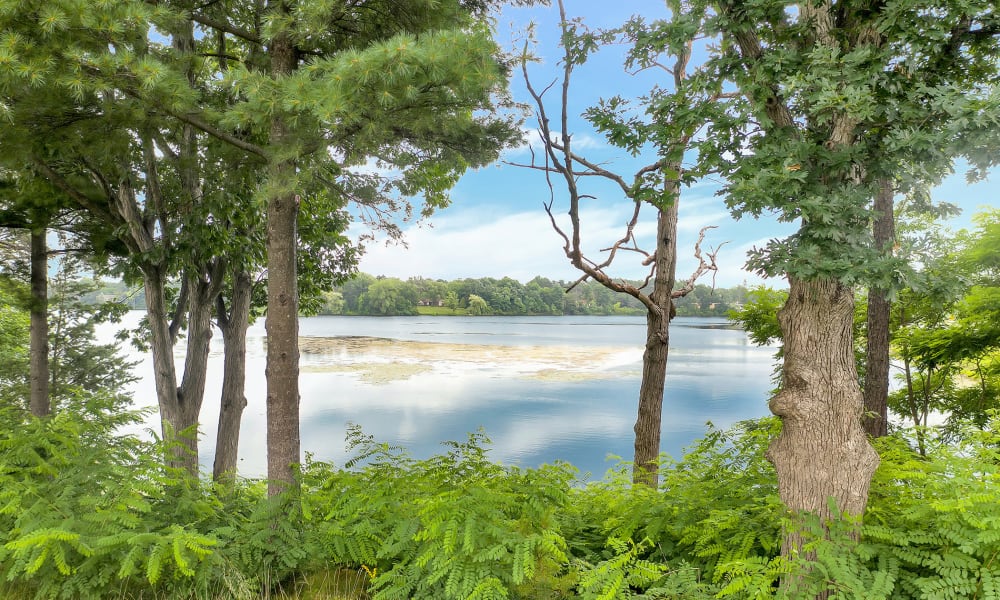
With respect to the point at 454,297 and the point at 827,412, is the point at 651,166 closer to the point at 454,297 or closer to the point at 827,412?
the point at 827,412

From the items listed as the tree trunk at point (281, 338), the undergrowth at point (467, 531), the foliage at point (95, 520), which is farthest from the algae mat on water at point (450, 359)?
the undergrowth at point (467, 531)

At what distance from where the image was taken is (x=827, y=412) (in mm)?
2789

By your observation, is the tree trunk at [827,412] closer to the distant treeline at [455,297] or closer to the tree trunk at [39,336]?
the tree trunk at [39,336]

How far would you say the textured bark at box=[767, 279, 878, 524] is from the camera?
2783 mm

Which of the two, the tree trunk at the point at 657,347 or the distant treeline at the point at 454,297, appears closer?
the tree trunk at the point at 657,347

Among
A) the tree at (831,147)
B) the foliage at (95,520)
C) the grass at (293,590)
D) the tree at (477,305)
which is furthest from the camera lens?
the tree at (477,305)

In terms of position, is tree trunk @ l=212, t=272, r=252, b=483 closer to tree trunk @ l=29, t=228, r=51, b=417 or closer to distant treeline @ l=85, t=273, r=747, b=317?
tree trunk @ l=29, t=228, r=51, b=417

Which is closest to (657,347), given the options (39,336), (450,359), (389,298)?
(39,336)

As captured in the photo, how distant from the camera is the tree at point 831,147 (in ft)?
7.61

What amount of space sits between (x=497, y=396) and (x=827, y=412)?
20.1 m

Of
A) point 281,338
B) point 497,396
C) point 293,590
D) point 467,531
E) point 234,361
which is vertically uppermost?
point 281,338

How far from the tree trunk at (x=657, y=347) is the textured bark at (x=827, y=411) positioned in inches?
112

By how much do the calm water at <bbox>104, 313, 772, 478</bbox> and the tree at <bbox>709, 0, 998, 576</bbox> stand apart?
41.2ft

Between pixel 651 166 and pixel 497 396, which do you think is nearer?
pixel 651 166
